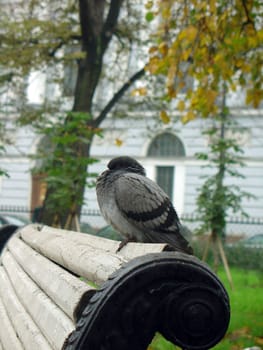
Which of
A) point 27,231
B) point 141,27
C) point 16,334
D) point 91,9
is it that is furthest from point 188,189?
point 16,334

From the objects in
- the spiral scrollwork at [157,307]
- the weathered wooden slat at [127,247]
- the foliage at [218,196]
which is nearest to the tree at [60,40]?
the foliage at [218,196]

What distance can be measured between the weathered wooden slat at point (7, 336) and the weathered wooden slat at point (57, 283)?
7.6 inches

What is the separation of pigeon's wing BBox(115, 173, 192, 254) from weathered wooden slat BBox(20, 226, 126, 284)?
0.96 ft

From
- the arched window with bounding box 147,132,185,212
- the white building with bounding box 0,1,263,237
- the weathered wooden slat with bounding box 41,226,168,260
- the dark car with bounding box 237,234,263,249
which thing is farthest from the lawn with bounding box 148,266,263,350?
the arched window with bounding box 147,132,185,212

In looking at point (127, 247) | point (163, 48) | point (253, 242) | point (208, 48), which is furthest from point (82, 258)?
point (253, 242)

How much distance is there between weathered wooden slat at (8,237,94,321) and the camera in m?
1.52

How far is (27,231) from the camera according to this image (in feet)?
12.9

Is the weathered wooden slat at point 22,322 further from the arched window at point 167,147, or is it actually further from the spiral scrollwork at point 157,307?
the arched window at point 167,147

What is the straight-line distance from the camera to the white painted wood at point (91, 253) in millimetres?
1597

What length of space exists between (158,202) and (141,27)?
1328 cm

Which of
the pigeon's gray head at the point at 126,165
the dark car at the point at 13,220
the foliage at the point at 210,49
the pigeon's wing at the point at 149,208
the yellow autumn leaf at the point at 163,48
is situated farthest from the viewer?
the dark car at the point at 13,220

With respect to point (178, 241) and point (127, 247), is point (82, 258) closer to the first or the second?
point (127, 247)

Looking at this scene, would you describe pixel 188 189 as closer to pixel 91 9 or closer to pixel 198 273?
pixel 91 9

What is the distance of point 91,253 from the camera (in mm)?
1890
